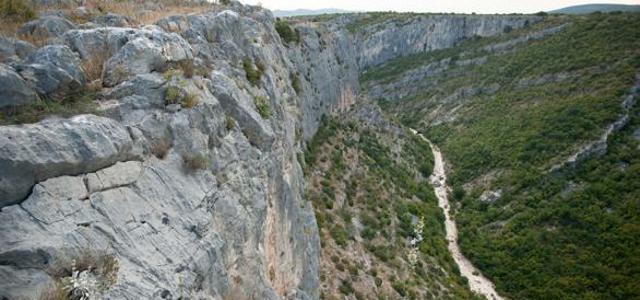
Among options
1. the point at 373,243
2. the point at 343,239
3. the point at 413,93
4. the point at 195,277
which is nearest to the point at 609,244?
the point at 373,243

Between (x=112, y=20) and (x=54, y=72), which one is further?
(x=112, y=20)

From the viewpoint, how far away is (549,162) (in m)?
49.8

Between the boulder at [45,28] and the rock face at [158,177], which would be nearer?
the rock face at [158,177]

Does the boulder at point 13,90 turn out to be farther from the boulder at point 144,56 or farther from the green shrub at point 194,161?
the green shrub at point 194,161

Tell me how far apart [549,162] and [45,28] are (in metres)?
53.6

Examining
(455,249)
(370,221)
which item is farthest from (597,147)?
(370,221)

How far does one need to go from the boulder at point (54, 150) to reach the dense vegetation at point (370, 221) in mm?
16184

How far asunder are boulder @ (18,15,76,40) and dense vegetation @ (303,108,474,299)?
1677 cm

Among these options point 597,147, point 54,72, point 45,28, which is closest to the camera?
point 54,72

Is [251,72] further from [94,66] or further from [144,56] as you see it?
[94,66]

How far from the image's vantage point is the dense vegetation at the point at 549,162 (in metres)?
37.8

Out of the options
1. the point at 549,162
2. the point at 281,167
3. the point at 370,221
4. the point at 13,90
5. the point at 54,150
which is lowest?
the point at 549,162

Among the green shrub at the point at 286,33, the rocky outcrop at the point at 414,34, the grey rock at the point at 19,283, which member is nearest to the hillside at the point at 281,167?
the grey rock at the point at 19,283

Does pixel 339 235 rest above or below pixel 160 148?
below
